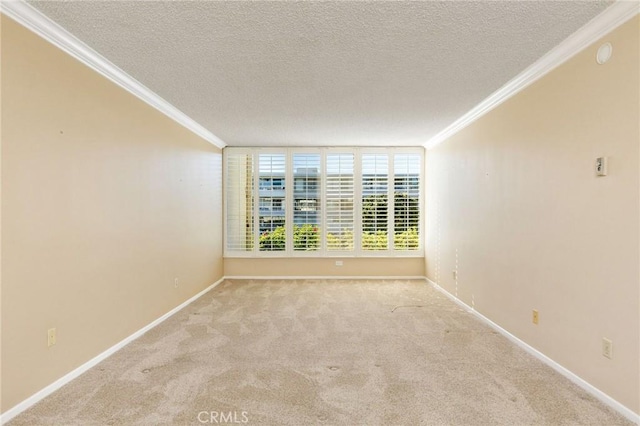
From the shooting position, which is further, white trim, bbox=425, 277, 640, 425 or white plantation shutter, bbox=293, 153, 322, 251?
white plantation shutter, bbox=293, 153, 322, 251

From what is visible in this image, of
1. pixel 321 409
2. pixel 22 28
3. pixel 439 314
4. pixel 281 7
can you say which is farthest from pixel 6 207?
pixel 439 314

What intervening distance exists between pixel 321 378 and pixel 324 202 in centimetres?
376

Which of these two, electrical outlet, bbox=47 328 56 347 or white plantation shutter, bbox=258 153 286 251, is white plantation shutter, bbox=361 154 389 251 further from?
electrical outlet, bbox=47 328 56 347

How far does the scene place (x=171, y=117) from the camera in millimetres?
3826

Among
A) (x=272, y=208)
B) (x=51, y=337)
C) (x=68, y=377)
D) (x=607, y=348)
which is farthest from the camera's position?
(x=272, y=208)

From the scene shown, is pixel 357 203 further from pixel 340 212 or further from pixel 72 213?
pixel 72 213

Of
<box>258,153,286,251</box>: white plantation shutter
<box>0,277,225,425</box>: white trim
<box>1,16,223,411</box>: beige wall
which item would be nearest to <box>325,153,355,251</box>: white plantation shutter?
<box>258,153,286,251</box>: white plantation shutter

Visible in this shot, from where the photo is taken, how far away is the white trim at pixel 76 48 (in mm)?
1894

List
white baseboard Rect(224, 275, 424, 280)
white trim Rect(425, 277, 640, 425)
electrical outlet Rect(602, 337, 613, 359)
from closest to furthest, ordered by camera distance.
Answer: white trim Rect(425, 277, 640, 425) → electrical outlet Rect(602, 337, 613, 359) → white baseboard Rect(224, 275, 424, 280)

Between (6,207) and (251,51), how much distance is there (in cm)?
186

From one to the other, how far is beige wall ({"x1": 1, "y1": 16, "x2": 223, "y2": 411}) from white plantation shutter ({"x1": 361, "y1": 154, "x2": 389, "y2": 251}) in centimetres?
331

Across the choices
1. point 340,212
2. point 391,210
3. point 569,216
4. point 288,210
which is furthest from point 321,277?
point 569,216

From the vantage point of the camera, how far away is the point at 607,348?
1.99 metres

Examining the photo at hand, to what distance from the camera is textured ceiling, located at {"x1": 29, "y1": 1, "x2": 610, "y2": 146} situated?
1.93 m
